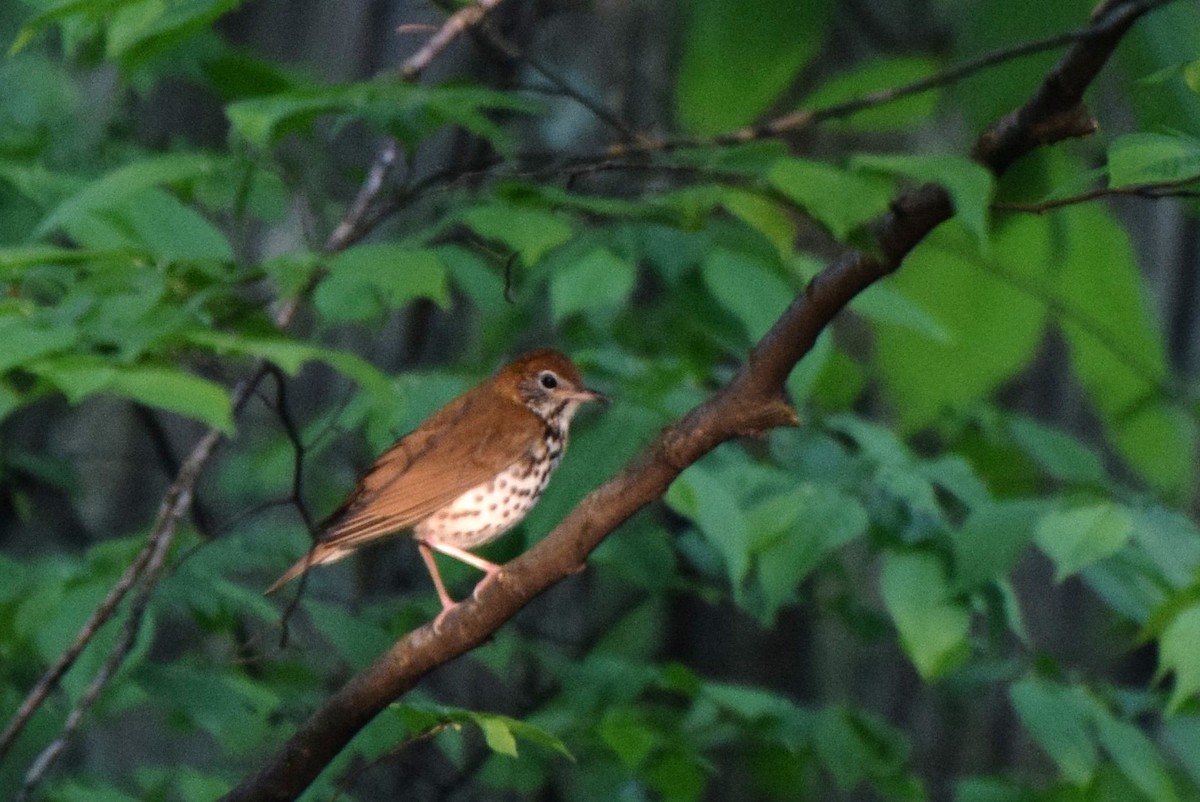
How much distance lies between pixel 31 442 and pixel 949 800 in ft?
10.6

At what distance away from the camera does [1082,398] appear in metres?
4.65

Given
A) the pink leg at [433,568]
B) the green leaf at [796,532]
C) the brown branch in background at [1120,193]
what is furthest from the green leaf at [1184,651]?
the pink leg at [433,568]

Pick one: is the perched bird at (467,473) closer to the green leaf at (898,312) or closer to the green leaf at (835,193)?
the green leaf at (898,312)

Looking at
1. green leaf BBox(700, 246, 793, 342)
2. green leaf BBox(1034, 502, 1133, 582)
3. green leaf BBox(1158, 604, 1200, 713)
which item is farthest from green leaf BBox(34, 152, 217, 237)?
green leaf BBox(1158, 604, 1200, 713)

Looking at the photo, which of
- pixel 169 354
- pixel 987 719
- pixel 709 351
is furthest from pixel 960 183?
pixel 987 719

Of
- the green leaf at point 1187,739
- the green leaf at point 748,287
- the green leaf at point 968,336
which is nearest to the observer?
the green leaf at point 968,336

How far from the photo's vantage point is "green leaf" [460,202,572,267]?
230 centimetres

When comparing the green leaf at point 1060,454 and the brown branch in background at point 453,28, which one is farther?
the green leaf at point 1060,454

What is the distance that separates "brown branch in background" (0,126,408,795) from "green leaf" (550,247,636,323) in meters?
0.41

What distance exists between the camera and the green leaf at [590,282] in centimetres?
263

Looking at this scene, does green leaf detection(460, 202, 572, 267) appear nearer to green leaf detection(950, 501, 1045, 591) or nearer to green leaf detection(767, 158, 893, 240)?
green leaf detection(767, 158, 893, 240)

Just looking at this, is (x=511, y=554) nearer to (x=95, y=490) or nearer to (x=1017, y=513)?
(x=1017, y=513)

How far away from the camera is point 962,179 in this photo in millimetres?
1454

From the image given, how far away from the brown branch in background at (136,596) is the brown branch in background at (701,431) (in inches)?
20.3
